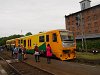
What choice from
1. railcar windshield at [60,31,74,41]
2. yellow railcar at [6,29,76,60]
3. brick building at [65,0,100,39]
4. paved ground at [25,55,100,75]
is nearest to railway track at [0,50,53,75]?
paved ground at [25,55,100,75]

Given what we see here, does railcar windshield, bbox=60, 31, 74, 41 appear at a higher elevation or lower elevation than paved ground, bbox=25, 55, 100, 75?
higher

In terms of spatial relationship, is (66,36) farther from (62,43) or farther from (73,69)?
(73,69)

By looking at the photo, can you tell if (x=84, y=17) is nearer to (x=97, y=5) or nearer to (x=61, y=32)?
(x=97, y=5)

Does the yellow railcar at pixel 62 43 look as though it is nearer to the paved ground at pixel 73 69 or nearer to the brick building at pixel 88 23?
the paved ground at pixel 73 69

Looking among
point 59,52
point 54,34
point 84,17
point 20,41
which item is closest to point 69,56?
point 59,52

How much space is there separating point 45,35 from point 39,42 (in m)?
2.57

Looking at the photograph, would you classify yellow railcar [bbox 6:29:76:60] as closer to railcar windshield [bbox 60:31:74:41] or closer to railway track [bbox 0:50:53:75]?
railcar windshield [bbox 60:31:74:41]

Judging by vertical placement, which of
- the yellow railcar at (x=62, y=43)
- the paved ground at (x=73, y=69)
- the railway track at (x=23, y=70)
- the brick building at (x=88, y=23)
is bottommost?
the railway track at (x=23, y=70)

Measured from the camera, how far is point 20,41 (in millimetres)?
41125

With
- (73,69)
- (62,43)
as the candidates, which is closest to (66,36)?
(62,43)

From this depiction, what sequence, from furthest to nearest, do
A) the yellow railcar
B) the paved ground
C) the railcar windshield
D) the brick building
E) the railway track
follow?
the brick building
the railcar windshield
the yellow railcar
the railway track
the paved ground

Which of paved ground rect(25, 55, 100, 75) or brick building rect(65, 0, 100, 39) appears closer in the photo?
paved ground rect(25, 55, 100, 75)

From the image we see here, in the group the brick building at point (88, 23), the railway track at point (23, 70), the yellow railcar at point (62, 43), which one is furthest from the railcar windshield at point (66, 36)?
the brick building at point (88, 23)

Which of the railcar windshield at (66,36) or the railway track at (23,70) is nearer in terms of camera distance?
the railway track at (23,70)
